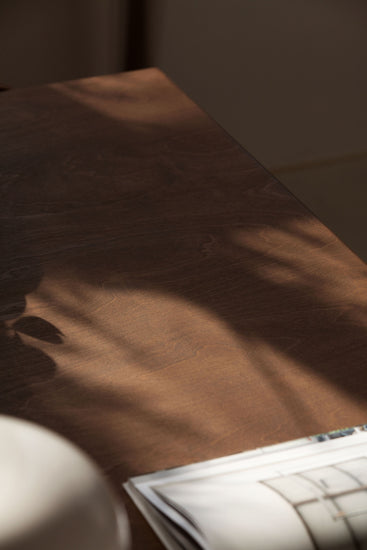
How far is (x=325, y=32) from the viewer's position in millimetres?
3016

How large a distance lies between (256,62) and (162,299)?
7.63ft

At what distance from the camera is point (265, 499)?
625mm

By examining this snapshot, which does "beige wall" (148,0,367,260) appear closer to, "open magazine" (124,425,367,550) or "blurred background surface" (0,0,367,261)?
"blurred background surface" (0,0,367,261)

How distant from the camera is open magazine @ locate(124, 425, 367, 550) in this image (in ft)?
1.94

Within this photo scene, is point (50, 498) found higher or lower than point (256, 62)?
higher

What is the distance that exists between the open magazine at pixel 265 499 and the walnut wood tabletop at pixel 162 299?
0.08ft

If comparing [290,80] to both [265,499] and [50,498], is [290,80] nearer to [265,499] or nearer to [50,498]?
[265,499]

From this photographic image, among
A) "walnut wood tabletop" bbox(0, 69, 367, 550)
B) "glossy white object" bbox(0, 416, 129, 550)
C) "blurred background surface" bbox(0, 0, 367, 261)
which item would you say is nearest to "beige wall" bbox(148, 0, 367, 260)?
"blurred background surface" bbox(0, 0, 367, 261)

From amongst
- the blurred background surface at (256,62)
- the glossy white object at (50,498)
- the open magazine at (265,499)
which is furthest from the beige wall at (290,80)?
the glossy white object at (50,498)

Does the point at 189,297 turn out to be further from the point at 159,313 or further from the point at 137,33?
the point at 137,33

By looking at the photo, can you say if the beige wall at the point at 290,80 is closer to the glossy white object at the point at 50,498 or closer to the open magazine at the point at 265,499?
the open magazine at the point at 265,499

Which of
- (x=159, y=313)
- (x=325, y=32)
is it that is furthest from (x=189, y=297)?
(x=325, y=32)

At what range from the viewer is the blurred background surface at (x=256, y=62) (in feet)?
9.14

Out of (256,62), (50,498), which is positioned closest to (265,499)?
(50,498)
